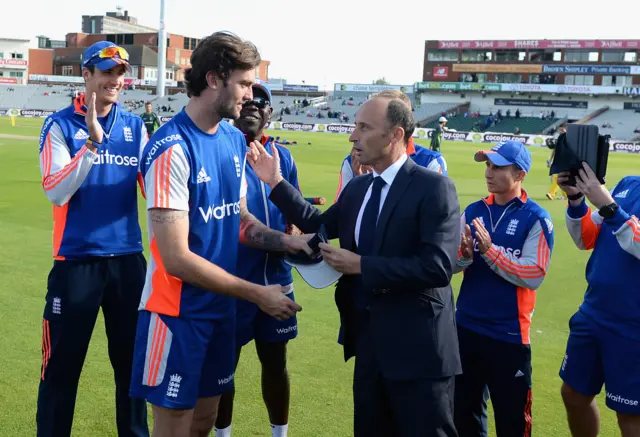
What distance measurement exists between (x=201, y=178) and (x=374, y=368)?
4.11 ft

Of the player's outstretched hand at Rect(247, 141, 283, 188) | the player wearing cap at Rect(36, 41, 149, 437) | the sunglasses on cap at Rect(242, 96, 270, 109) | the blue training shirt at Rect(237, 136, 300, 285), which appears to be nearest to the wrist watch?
the player's outstretched hand at Rect(247, 141, 283, 188)

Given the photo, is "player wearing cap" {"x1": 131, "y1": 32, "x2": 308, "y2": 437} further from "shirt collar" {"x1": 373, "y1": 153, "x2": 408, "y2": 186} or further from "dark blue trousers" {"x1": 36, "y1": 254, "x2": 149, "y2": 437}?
"dark blue trousers" {"x1": 36, "y1": 254, "x2": 149, "y2": 437}

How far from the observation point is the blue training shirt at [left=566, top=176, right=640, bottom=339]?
11.9 ft

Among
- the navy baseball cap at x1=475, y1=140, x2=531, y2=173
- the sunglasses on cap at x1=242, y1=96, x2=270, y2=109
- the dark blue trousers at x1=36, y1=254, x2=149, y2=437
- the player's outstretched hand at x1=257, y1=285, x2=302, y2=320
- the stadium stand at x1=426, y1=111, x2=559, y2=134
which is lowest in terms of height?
the dark blue trousers at x1=36, y1=254, x2=149, y2=437

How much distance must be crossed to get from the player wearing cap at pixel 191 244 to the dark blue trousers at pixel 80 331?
955 millimetres

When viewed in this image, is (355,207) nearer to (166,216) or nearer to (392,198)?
(392,198)

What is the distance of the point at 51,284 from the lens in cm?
405

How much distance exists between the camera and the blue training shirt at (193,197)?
3.01 metres

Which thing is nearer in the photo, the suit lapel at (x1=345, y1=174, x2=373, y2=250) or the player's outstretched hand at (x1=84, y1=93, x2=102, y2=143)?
the suit lapel at (x1=345, y1=174, x2=373, y2=250)

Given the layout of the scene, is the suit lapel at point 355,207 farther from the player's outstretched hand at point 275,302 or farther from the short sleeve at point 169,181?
the short sleeve at point 169,181

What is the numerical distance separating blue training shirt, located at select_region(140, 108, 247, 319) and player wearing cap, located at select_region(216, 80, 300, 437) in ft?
3.19

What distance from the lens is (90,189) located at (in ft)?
13.1

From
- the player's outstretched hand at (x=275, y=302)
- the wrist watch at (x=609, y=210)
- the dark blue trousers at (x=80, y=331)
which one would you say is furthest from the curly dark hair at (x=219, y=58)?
the wrist watch at (x=609, y=210)

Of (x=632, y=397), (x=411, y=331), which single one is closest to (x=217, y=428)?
(x=411, y=331)
